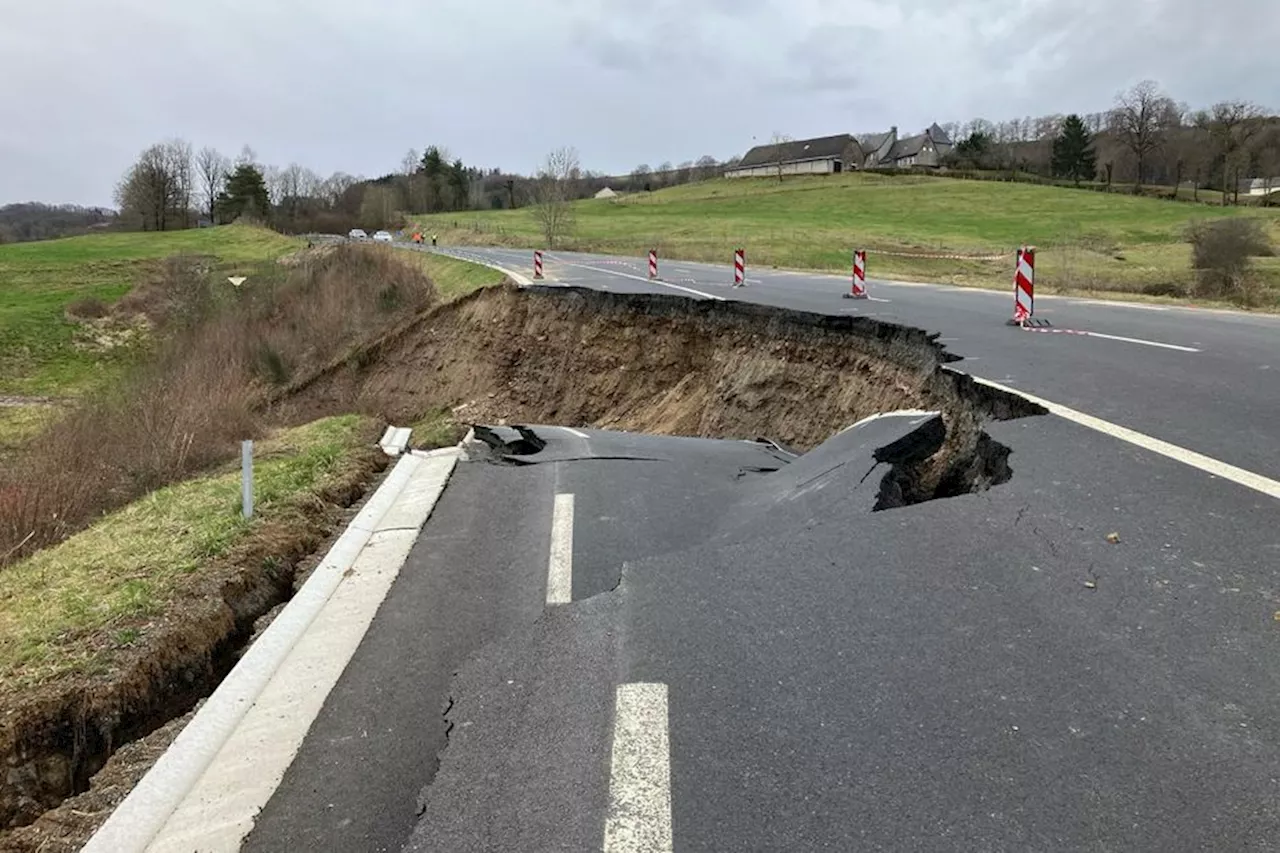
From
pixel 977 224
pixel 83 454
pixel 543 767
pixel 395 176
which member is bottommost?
pixel 83 454

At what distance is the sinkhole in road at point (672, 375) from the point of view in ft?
26.3

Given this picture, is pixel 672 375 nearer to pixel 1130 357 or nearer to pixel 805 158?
pixel 1130 357

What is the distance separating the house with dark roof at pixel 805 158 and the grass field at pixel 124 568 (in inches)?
4651

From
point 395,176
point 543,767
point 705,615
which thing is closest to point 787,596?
point 705,615

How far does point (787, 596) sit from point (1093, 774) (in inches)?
59.5

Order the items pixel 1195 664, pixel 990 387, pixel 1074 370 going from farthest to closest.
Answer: pixel 1074 370
pixel 990 387
pixel 1195 664

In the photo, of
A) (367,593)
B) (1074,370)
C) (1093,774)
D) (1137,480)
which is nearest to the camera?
(1093,774)

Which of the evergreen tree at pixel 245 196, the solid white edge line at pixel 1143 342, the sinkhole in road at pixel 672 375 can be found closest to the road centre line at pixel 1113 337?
the solid white edge line at pixel 1143 342

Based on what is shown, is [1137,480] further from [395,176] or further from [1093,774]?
[395,176]

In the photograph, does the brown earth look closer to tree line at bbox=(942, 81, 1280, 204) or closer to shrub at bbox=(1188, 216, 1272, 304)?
shrub at bbox=(1188, 216, 1272, 304)

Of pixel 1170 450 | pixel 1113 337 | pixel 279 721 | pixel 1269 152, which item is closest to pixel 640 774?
pixel 279 721

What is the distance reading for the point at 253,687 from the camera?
3.67 m

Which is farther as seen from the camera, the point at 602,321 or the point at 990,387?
the point at 602,321

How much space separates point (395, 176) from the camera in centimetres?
13575
